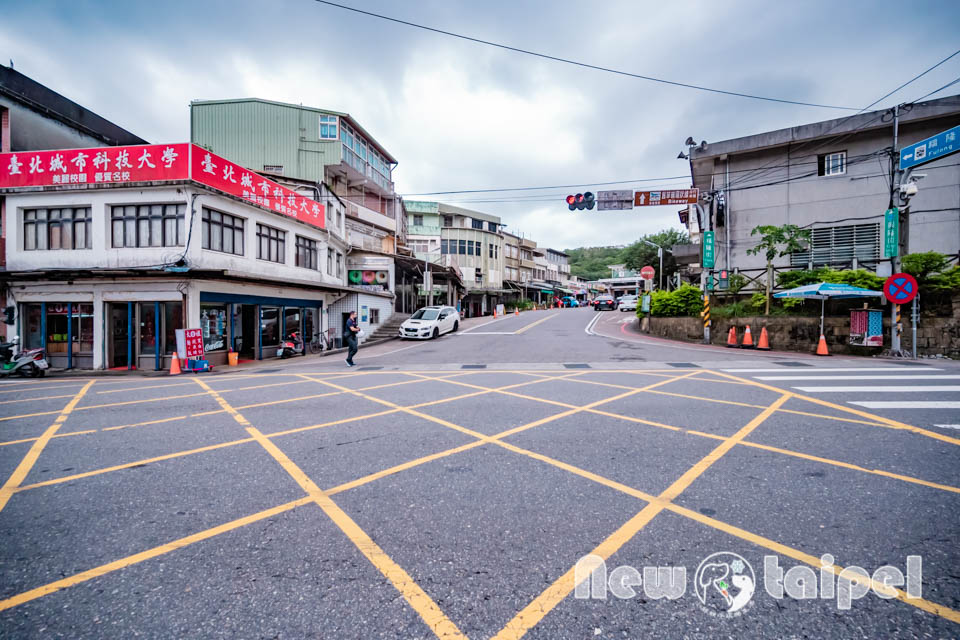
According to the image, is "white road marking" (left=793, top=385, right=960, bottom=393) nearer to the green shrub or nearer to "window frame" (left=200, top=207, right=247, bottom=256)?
the green shrub

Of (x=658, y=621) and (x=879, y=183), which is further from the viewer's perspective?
(x=879, y=183)

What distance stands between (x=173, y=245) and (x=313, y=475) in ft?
47.6

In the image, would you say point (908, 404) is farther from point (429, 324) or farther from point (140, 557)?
point (429, 324)

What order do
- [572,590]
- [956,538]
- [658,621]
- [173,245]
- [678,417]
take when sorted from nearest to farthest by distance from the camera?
[658,621] → [572,590] → [956,538] → [678,417] → [173,245]

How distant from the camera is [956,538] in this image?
2908mm

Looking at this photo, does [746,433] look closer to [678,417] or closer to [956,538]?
[678,417]

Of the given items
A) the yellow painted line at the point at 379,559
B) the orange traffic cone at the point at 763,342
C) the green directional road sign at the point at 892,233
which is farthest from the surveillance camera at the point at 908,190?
the yellow painted line at the point at 379,559

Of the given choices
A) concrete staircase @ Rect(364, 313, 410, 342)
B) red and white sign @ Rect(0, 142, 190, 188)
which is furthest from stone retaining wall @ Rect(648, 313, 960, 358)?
red and white sign @ Rect(0, 142, 190, 188)

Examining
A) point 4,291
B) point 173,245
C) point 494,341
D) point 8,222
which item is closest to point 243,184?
point 173,245

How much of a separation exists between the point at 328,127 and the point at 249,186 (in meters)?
11.7

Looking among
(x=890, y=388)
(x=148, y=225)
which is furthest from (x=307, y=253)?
(x=890, y=388)

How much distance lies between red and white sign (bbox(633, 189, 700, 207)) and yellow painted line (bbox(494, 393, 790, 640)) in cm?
1285

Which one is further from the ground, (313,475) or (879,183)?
(879,183)

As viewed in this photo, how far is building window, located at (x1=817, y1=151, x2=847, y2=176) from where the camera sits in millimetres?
19234
